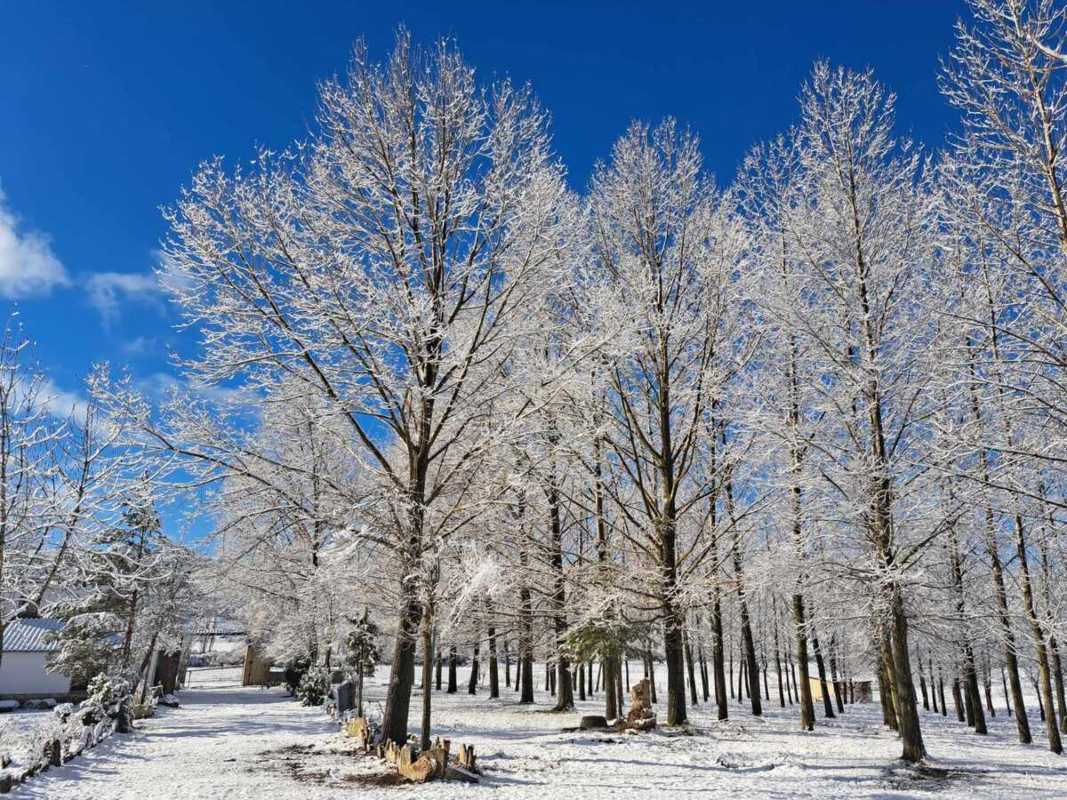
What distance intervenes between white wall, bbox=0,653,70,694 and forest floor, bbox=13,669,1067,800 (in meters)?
20.1

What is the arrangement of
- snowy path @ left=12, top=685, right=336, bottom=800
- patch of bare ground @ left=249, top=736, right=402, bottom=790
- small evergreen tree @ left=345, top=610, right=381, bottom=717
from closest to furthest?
1. snowy path @ left=12, top=685, right=336, bottom=800
2. patch of bare ground @ left=249, top=736, right=402, bottom=790
3. small evergreen tree @ left=345, top=610, right=381, bottom=717

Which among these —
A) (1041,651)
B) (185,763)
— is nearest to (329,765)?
(185,763)

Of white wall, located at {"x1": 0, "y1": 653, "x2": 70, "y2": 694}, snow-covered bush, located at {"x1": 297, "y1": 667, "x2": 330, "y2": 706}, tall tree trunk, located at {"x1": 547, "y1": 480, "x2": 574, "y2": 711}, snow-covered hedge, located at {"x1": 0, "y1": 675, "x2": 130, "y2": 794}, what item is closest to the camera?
snow-covered hedge, located at {"x1": 0, "y1": 675, "x2": 130, "y2": 794}

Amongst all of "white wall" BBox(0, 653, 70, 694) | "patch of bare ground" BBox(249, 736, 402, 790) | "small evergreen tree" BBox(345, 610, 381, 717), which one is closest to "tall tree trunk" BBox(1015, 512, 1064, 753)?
"patch of bare ground" BBox(249, 736, 402, 790)

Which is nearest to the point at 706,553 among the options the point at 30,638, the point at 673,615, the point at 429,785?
the point at 673,615

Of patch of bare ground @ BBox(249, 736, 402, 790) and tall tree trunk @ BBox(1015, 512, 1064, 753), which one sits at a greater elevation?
tall tree trunk @ BBox(1015, 512, 1064, 753)

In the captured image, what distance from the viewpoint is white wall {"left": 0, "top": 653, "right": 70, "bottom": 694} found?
2967 cm

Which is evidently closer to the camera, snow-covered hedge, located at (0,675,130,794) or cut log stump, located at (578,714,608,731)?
snow-covered hedge, located at (0,675,130,794)

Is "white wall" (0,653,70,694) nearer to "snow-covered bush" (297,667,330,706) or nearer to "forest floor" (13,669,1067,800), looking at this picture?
"snow-covered bush" (297,667,330,706)

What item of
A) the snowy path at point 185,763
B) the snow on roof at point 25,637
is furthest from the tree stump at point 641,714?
the snow on roof at point 25,637

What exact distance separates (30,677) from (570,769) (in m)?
31.2

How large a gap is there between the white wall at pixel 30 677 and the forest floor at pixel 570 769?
20.1 meters

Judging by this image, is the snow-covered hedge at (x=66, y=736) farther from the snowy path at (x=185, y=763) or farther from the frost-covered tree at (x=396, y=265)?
the frost-covered tree at (x=396, y=265)

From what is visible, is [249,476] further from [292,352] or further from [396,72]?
[396,72]
